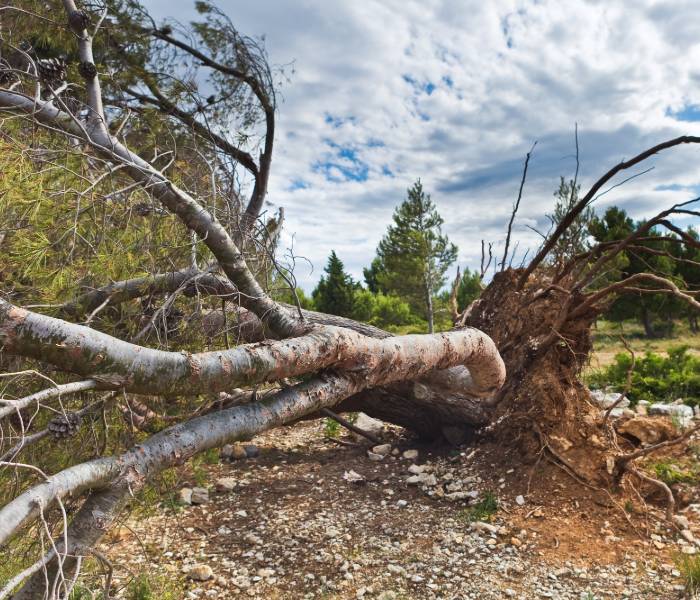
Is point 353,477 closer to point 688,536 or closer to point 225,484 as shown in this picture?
point 225,484

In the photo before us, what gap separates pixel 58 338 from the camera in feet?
6.38

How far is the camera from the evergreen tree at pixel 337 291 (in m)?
18.1

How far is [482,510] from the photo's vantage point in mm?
4066

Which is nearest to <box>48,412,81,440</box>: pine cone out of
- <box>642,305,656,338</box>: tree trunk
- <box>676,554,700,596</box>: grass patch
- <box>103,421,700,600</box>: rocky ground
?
<box>103,421,700,600</box>: rocky ground

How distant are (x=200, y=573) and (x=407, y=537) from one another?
4.83 ft

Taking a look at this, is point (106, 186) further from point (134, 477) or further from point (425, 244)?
point (425, 244)

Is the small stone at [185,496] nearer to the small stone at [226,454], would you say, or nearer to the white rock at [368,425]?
the small stone at [226,454]

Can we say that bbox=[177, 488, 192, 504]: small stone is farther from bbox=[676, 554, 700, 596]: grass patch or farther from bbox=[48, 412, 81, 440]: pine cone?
bbox=[676, 554, 700, 596]: grass patch

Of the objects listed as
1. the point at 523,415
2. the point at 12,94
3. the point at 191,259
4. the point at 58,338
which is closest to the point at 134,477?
the point at 58,338

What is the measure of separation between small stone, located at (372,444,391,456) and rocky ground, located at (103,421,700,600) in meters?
0.31

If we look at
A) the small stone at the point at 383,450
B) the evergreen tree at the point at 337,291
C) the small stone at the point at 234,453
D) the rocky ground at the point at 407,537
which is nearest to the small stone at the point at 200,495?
the rocky ground at the point at 407,537

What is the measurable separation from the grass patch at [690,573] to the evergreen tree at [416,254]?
16.5 meters

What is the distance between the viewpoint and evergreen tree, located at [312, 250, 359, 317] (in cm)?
1806

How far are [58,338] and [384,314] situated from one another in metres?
20.7
